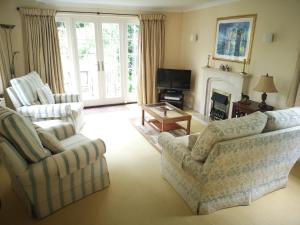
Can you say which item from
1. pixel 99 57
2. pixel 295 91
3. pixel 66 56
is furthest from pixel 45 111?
pixel 295 91

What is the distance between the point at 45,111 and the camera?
330 cm

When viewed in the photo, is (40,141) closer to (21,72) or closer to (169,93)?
(21,72)

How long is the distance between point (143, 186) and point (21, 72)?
3.68 meters

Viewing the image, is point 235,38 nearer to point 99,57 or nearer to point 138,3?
point 138,3

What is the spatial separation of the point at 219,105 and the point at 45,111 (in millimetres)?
3405

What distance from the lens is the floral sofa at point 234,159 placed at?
5.89 ft

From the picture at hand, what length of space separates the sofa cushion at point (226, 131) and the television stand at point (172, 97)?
3.29 metres

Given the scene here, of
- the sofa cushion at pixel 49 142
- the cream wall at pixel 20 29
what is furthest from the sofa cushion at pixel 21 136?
the cream wall at pixel 20 29

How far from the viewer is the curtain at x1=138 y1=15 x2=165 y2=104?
5.15 metres

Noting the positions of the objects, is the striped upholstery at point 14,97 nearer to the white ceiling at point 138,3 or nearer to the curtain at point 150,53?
the white ceiling at point 138,3

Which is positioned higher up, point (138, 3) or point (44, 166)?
point (138, 3)

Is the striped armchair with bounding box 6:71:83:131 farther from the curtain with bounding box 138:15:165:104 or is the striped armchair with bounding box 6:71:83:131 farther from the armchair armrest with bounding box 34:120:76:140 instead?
the curtain with bounding box 138:15:165:104

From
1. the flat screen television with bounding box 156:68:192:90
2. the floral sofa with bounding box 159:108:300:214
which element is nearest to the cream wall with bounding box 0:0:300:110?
the flat screen television with bounding box 156:68:192:90

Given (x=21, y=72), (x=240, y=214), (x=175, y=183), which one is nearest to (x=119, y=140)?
(x=175, y=183)
